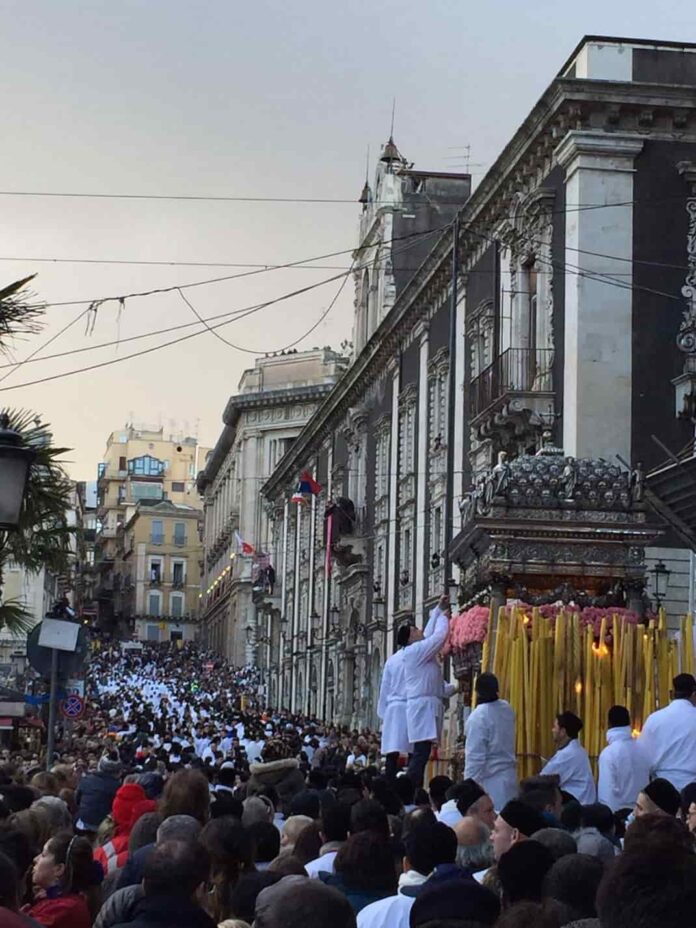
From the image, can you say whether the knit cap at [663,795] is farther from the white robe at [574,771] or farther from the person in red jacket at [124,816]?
the white robe at [574,771]

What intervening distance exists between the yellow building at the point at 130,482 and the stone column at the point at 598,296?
145380mm

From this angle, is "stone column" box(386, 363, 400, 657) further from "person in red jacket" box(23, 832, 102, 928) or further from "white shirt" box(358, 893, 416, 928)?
"white shirt" box(358, 893, 416, 928)

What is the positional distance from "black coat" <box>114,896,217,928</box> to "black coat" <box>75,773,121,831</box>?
7.83 meters

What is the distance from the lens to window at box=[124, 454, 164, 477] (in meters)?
186

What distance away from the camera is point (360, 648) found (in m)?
58.6

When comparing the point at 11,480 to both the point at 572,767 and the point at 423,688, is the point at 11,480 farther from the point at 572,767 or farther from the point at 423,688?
the point at 423,688

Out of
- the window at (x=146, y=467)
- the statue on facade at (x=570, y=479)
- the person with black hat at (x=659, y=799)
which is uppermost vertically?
the window at (x=146, y=467)

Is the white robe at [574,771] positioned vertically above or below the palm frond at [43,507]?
below

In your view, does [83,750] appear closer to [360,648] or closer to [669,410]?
[669,410]

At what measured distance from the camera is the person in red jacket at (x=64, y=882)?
28.3 feet

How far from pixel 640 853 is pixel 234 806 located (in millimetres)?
6954

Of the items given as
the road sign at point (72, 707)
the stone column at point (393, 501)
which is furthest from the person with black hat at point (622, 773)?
the stone column at point (393, 501)

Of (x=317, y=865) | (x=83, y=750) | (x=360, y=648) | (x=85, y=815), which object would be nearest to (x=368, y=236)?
(x=360, y=648)

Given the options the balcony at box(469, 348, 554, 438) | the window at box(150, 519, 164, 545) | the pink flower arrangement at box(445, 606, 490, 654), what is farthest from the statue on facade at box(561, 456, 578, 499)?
the window at box(150, 519, 164, 545)
